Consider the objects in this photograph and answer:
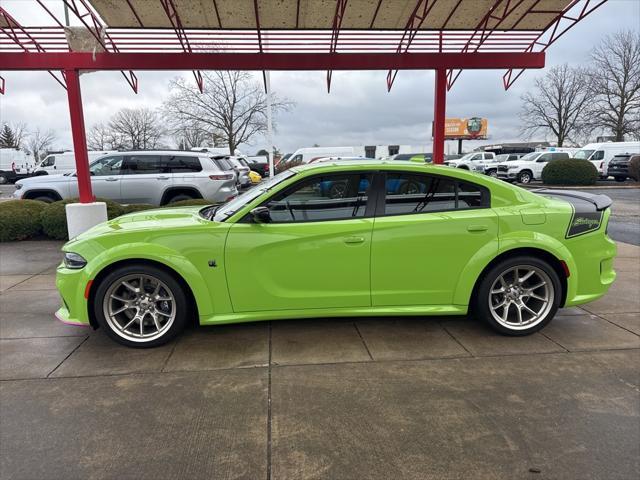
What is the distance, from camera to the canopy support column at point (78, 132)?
7366 mm

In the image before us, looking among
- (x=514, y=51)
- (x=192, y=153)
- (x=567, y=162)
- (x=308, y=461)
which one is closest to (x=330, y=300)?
(x=308, y=461)

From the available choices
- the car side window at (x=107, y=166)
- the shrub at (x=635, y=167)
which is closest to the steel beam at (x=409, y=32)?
the car side window at (x=107, y=166)

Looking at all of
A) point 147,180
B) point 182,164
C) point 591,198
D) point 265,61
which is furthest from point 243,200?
point 147,180

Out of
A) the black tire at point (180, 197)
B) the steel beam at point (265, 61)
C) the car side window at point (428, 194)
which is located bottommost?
the black tire at point (180, 197)

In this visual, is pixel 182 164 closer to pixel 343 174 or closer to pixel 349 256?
pixel 343 174

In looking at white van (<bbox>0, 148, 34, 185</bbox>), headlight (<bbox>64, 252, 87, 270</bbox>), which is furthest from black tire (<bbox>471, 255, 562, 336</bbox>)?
white van (<bbox>0, 148, 34, 185</bbox>)

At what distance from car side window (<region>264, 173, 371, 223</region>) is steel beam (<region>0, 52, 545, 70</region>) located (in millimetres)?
4074

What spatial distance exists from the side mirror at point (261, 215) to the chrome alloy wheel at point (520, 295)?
6.90 ft

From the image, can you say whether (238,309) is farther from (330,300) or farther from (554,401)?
(554,401)

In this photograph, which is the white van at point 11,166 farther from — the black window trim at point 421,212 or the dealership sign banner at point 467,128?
the dealership sign banner at point 467,128

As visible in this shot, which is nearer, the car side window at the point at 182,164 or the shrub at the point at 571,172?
the car side window at the point at 182,164

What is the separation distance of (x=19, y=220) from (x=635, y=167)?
3059 centimetres

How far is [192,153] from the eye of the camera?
1067 centimetres

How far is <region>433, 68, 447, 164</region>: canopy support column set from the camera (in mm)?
7637
